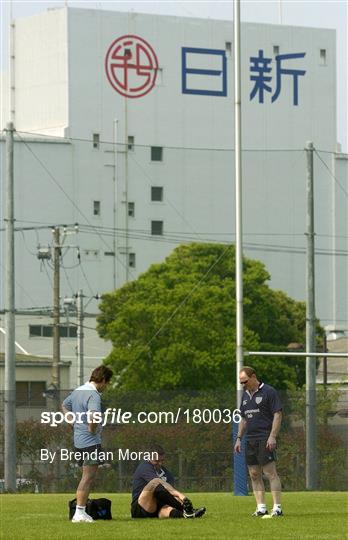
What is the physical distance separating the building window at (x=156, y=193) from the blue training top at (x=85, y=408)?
3319 inches

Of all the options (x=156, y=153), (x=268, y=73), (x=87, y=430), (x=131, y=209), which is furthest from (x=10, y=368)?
(x=268, y=73)

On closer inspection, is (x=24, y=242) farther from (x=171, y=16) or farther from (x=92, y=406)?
(x=92, y=406)

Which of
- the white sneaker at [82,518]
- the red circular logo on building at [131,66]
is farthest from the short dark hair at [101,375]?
the red circular logo on building at [131,66]

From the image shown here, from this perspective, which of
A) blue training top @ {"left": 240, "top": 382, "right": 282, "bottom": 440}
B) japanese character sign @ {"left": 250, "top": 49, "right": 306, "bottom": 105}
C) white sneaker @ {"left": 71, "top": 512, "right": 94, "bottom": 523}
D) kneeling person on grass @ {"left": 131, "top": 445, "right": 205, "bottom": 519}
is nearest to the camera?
white sneaker @ {"left": 71, "top": 512, "right": 94, "bottom": 523}

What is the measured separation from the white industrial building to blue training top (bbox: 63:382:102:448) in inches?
2961

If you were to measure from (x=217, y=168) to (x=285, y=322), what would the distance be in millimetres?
26827

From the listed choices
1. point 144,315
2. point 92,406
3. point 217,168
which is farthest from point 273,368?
point 92,406

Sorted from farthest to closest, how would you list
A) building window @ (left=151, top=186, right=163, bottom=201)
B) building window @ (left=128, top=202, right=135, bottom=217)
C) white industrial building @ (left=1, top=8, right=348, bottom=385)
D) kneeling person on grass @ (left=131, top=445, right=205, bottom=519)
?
building window @ (left=151, top=186, right=163, bottom=201) → building window @ (left=128, top=202, right=135, bottom=217) → white industrial building @ (left=1, top=8, right=348, bottom=385) → kneeling person on grass @ (left=131, top=445, right=205, bottom=519)

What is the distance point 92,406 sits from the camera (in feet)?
58.3

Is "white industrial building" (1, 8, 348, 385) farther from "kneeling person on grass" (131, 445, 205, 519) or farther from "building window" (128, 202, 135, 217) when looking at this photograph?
"kneeling person on grass" (131, 445, 205, 519)

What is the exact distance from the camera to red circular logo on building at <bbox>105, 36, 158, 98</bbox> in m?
104

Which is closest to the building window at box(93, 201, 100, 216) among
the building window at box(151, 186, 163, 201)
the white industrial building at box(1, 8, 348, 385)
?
the white industrial building at box(1, 8, 348, 385)

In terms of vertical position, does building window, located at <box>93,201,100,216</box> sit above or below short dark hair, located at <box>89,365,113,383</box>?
above

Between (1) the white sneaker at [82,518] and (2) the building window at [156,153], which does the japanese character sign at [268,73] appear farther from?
(1) the white sneaker at [82,518]
